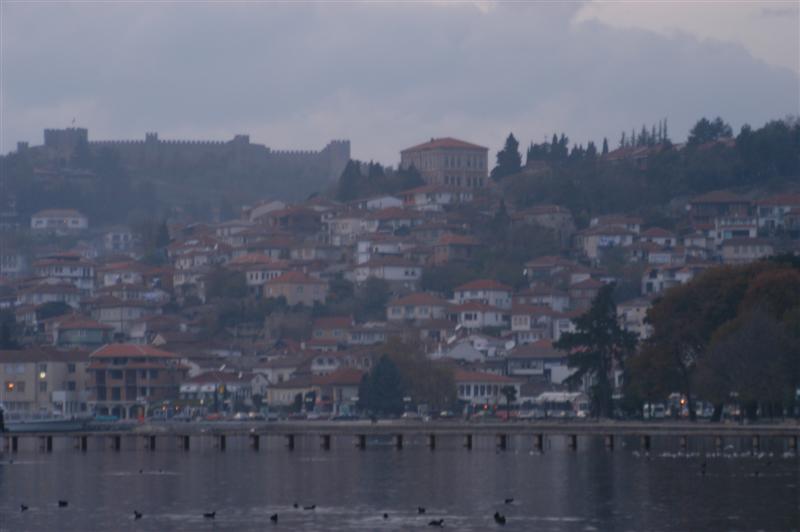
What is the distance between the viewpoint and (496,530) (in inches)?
2331

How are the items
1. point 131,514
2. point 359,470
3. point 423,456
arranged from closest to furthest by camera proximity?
point 131,514
point 359,470
point 423,456

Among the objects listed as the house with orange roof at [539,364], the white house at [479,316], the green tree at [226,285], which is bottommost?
the house with orange roof at [539,364]

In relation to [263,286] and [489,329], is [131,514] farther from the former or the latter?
[263,286]

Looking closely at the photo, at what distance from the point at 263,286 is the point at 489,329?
81.8 feet

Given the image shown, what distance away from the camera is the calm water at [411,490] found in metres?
62.1

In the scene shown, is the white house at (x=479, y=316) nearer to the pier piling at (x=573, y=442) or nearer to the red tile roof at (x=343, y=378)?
the red tile roof at (x=343, y=378)

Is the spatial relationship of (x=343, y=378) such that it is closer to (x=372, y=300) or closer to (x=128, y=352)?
(x=128, y=352)

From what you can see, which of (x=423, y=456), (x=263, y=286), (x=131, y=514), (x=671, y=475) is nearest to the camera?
(x=131, y=514)

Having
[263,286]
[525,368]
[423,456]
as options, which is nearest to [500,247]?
[263,286]

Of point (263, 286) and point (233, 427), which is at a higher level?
point (263, 286)

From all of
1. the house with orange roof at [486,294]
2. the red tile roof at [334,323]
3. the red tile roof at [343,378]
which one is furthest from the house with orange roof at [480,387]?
the house with orange roof at [486,294]

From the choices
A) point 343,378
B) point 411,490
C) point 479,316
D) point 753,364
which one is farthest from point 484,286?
point 411,490

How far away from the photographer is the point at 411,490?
74.1m

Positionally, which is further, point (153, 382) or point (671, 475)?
point (153, 382)
